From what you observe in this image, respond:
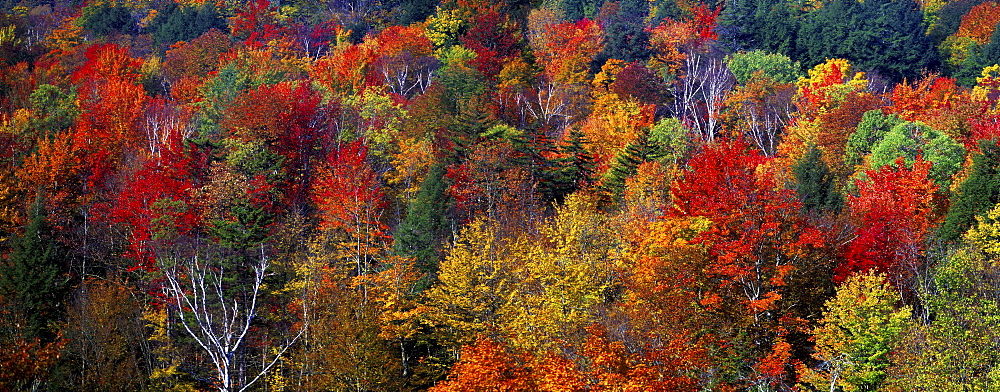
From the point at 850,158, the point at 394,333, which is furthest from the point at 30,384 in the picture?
the point at 850,158

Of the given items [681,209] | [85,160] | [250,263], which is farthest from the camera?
[85,160]

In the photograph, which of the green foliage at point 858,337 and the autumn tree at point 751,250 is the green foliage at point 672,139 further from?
the green foliage at point 858,337

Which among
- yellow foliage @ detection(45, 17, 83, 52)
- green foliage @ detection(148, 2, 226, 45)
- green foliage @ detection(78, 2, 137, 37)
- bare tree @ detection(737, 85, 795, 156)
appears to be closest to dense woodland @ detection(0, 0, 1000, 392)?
bare tree @ detection(737, 85, 795, 156)

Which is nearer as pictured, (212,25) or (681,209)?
(681,209)

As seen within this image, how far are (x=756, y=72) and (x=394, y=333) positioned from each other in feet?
148

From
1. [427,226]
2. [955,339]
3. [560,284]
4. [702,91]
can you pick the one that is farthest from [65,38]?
[955,339]

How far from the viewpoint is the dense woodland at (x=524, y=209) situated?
128ft

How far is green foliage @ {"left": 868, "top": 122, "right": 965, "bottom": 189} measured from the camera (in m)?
53.8

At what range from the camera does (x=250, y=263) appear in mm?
48906

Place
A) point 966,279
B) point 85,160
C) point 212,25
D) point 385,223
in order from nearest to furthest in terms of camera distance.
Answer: point 966,279 < point 385,223 < point 85,160 < point 212,25

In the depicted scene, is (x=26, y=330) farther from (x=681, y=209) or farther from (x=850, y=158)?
(x=850, y=158)

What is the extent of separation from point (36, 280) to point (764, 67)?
174 feet

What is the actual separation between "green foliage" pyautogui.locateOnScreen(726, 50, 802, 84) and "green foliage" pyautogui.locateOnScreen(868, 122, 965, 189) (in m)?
25.4

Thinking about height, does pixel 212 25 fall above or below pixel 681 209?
below
